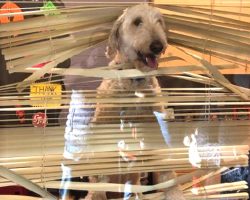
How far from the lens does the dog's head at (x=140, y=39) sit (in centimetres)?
57

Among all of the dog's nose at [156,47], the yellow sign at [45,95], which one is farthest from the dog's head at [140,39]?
the yellow sign at [45,95]

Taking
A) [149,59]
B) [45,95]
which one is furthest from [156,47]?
[45,95]

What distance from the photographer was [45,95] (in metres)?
0.53

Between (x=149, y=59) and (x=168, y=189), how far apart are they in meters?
0.20

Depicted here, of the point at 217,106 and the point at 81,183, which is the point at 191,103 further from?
the point at 81,183

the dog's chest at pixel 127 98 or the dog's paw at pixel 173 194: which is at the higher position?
the dog's chest at pixel 127 98

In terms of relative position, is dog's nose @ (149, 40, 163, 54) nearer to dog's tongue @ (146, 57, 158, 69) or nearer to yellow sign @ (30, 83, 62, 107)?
dog's tongue @ (146, 57, 158, 69)

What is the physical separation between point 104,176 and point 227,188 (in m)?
0.20

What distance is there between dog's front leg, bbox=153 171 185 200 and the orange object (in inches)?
11.3

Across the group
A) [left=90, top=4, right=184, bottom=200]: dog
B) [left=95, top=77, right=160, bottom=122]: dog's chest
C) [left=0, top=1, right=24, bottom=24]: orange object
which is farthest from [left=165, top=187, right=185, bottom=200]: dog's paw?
[left=0, top=1, right=24, bottom=24]: orange object

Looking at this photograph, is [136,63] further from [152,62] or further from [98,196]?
[98,196]

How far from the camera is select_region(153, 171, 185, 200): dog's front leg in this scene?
1.80 feet

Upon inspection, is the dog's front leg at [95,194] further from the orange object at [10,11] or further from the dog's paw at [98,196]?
the orange object at [10,11]

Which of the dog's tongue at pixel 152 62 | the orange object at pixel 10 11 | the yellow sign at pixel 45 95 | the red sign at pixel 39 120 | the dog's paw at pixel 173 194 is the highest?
the orange object at pixel 10 11
